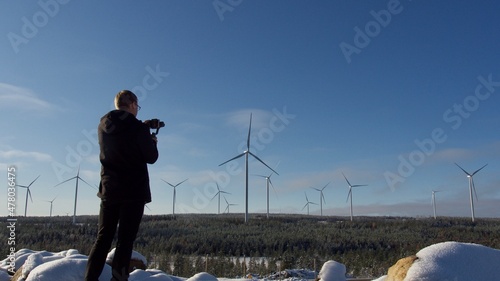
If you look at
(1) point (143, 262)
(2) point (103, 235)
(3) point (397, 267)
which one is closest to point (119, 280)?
(2) point (103, 235)

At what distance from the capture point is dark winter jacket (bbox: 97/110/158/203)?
3465 millimetres

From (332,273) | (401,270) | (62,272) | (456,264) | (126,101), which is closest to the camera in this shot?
(126,101)

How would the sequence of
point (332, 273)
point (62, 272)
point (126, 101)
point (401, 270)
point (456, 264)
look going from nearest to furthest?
point (126, 101) → point (456, 264) → point (401, 270) → point (62, 272) → point (332, 273)

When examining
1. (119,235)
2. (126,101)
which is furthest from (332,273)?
(126,101)

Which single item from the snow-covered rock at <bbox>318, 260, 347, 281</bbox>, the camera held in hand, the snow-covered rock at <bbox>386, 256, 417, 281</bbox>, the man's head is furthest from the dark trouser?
the snow-covered rock at <bbox>318, 260, 347, 281</bbox>

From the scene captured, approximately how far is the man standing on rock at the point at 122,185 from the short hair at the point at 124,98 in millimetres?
157

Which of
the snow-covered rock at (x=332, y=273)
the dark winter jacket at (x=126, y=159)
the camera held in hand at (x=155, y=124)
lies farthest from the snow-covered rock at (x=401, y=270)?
the camera held in hand at (x=155, y=124)

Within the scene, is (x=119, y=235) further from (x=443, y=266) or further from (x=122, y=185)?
(x=443, y=266)

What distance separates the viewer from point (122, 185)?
346 centimetres

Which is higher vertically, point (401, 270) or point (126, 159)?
point (126, 159)

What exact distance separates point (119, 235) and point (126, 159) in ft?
1.98

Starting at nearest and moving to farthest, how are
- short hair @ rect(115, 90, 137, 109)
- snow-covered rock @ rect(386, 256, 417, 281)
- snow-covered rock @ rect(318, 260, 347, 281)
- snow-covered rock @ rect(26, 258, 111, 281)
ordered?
short hair @ rect(115, 90, 137, 109), snow-covered rock @ rect(386, 256, 417, 281), snow-covered rock @ rect(26, 258, 111, 281), snow-covered rock @ rect(318, 260, 347, 281)

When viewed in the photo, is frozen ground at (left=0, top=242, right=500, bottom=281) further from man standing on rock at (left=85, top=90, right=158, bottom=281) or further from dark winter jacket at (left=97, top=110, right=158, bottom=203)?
dark winter jacket at (left=97, top=110, right=158, bottom=203)

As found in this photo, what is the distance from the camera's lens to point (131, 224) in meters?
3.48
